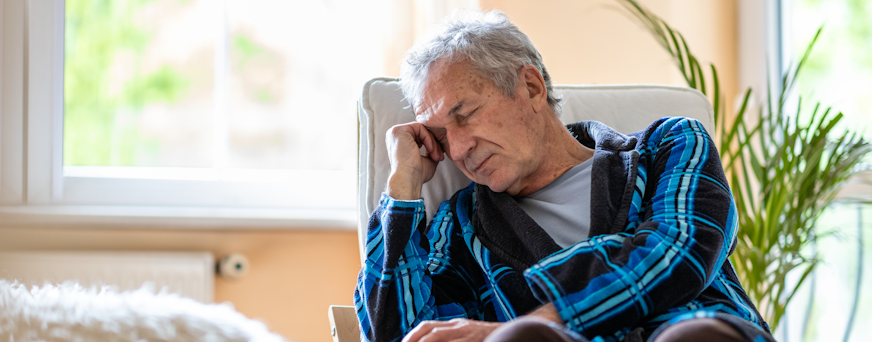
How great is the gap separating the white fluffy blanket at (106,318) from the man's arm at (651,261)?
427 mm

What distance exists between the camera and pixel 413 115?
1338 mm

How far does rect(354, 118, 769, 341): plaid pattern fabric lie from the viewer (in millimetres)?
885

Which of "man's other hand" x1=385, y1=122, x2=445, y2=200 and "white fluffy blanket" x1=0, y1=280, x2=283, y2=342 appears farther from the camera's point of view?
"man's other hand" x1=385, y1=122, x2=445, y2=200

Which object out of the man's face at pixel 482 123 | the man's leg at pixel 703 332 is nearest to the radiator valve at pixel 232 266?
the man's face at pixel 482 123

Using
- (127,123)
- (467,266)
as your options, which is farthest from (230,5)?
(467,266)

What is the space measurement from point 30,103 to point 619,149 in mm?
1804

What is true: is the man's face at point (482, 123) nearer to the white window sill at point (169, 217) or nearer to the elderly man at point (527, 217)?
the elderly man at point (527, 217)

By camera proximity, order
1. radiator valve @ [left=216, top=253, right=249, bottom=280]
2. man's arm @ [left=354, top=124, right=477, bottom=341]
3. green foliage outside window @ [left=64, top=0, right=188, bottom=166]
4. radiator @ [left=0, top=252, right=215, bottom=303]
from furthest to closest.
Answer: green foliage outside window @ [left=64, top=0, right=188, bottom=166] → radiator valve @ [left=216, top=253, right=249, bottom=280] → radiator @ [left=0, top=252, right=215, bottom=303] → man's arm @ [left=354, top=124, right=477, bottom=341]

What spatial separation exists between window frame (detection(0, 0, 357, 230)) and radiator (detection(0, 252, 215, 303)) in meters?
0.09

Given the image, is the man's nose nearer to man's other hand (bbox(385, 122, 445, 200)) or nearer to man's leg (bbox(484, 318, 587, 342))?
man's other hand (bbox(385, 122, 445, 200))

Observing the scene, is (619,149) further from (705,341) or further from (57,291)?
(57,291)

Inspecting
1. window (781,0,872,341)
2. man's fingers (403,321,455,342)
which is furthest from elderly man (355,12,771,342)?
window (781,0,872,341)

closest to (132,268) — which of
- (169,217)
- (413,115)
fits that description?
(169,217)

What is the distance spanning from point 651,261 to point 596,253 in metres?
0.08
